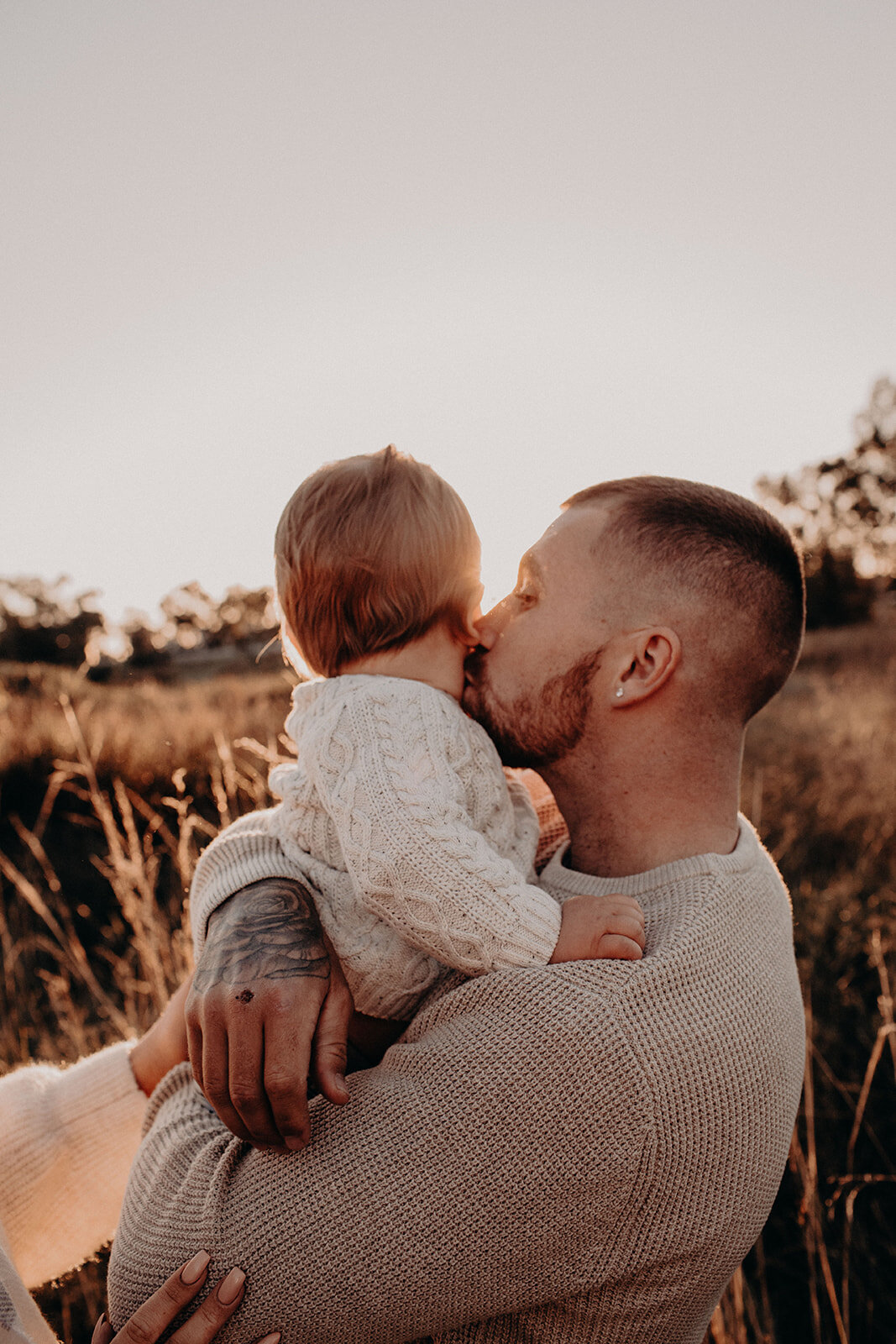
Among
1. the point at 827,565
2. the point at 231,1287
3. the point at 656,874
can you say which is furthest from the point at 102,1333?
the point at 827,565

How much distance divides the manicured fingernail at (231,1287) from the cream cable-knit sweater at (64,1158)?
2.95 ft

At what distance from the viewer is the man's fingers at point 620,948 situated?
1.44 metres

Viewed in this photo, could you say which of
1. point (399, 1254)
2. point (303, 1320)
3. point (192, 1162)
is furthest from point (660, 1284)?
point (192, 1162)

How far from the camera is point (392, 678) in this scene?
1.90 metres

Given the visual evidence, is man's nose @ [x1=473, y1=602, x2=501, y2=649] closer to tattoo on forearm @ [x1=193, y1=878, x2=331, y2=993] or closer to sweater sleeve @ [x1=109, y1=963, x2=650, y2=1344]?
tattoo on forearm @ [x1=193, y1=878, x2=331, y2=993]

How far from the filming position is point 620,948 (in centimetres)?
145

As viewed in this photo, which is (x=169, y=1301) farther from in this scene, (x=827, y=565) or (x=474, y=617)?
(x=827, y=565)

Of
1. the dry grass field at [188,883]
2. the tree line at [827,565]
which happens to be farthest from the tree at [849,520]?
the dry grass field at [188,883]

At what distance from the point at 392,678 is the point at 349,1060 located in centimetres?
88

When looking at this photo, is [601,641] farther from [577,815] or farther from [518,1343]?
[518,1343]

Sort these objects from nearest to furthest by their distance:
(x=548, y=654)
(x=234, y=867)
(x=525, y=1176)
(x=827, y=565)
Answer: (x=525, y=1176) → (x=234, y=867) → (x=548, y=654) → (x=827, y=565)

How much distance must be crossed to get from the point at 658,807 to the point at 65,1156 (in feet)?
5.74

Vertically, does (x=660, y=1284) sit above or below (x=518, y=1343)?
above

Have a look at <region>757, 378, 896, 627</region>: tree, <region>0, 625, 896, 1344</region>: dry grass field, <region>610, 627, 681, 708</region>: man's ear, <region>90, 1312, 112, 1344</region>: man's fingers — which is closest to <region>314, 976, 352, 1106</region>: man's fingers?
<region>90, 1312, 112, 1344</region>: man's fingers
